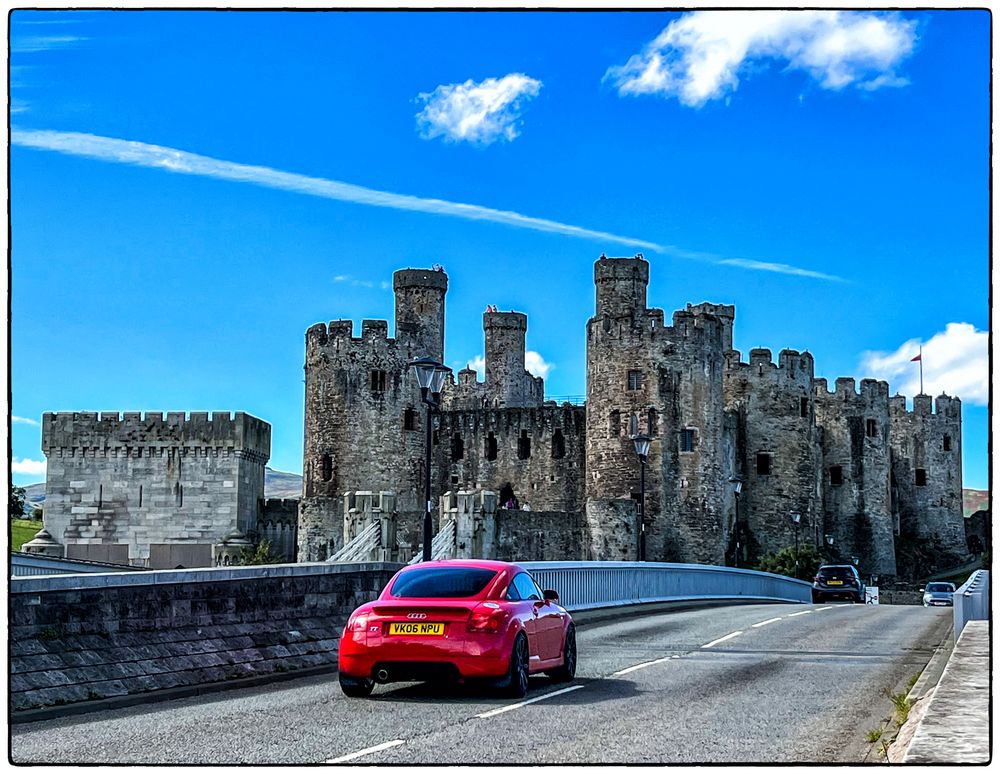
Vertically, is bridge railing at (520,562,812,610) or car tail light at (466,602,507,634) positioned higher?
bridge railing at (520,562,812,610)

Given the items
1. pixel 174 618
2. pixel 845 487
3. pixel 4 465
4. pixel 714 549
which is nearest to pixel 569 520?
pixel 714 549

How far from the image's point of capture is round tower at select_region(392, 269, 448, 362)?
61.9 m

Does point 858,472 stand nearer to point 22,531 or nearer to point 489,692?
point 22,531

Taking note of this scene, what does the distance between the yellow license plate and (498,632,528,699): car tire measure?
2.36ft

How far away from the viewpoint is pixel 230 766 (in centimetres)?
972

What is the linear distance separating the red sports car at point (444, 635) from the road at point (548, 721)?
0.89 feet

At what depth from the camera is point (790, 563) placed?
6212cm

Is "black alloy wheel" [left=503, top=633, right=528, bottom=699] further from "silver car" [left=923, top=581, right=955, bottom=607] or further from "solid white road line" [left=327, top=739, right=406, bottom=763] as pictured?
"silver car" [left=923, top=581, right=955, bottom=607]

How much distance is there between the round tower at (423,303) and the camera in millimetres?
61878

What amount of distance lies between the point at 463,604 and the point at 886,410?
64059 mm

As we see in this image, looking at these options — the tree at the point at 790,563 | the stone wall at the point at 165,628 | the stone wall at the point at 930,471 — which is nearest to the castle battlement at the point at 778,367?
the tree at the point at 790,563

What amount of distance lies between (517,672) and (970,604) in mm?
10803

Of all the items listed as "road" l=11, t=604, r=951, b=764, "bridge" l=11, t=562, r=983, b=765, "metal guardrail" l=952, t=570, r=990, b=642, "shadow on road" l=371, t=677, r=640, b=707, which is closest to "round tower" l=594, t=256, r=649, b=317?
"metal guardrail" l=952, t=570, r=990, b=642

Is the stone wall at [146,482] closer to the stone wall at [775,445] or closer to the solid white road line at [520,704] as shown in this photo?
the stone wall at [775,445]
